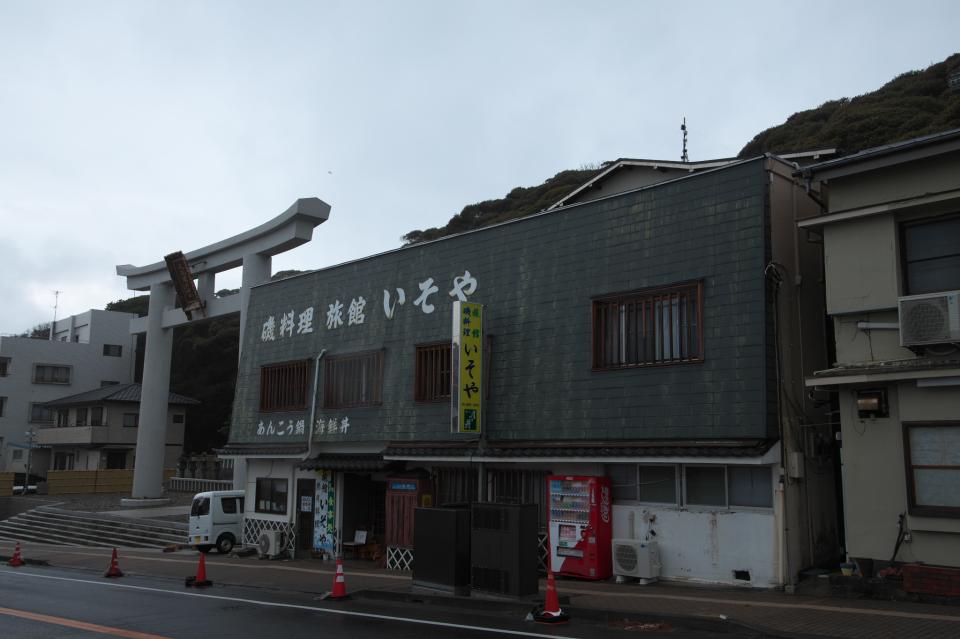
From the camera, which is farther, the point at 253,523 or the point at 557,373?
the point at 253,523

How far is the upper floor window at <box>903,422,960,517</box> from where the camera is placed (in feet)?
38.2

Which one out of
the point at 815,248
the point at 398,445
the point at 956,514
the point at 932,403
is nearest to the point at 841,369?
the point at 932,403

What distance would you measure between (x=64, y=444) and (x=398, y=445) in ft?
147

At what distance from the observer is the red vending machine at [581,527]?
1526 centimetres

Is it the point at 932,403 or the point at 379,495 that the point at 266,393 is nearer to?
the point at 379,495

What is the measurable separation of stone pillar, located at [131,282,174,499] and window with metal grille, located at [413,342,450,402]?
21162 millimetres

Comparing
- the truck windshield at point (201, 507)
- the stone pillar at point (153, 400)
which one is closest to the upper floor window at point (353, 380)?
the truck windshield at point (201, 507)

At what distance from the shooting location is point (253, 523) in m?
24.1

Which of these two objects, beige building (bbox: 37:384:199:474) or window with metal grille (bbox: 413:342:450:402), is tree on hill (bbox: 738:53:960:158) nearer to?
window with metal grille (bbox: 413:342:450:402)

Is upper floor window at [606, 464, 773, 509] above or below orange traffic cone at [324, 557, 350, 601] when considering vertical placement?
above

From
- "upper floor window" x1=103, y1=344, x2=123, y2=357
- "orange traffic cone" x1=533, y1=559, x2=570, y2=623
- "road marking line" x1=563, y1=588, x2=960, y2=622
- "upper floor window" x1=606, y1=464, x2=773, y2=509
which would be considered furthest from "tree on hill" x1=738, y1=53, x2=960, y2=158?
"upper floor window" x1=103, y1=344, x2=123, y2=357

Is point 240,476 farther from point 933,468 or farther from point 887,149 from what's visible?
point 887,149

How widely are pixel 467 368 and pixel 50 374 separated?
5492cm

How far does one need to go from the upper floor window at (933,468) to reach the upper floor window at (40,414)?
6182 centimetres
